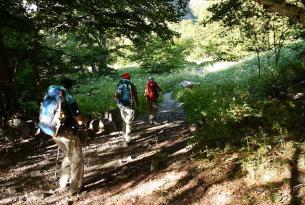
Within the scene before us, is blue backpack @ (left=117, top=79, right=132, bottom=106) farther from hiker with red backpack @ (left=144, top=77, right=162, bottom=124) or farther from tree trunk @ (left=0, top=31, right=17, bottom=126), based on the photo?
tree trunk @ (left=0, top=31, right=17, bottom=126)

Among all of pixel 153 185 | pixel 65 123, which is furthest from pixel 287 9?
pixel 65 123

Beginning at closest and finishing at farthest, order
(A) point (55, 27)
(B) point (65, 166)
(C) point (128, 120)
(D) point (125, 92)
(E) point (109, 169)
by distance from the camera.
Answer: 1. (B) point (65, 166)
2. (E) point (109, 169)
3. (D) point (125, 92)
4. (C) point (128, 120)
5. (A) point (55, 27)

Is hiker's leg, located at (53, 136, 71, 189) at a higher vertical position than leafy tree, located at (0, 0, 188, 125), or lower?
lower

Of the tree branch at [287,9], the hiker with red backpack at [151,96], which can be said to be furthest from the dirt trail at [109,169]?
the tree branch at [287,9]

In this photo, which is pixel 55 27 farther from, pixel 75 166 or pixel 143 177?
pixel 143 177

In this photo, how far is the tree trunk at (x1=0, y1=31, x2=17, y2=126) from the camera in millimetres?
12875

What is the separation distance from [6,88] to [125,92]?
4.61m

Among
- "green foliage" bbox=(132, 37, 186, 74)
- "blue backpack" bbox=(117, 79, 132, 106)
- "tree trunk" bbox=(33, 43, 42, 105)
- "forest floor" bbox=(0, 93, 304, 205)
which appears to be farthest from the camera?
"green foliage" bbox=(132, 37, 186, 74)

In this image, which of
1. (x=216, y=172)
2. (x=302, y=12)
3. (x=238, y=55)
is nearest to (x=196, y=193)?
(x=216, y=172)

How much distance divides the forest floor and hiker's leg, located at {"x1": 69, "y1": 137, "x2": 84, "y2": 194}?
204 mm

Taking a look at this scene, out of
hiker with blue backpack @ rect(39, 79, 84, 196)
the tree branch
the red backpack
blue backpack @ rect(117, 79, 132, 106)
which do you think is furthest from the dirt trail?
the tree branch

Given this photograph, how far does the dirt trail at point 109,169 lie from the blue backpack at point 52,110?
137 cm

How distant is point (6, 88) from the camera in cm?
1302

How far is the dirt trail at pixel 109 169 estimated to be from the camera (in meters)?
6.87
